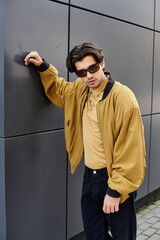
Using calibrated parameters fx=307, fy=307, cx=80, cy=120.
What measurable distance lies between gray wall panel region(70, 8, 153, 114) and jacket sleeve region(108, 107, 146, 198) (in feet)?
3.88

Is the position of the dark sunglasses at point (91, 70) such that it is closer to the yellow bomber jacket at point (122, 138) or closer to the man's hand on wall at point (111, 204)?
the yellow bomber jacket at point (122, 138)

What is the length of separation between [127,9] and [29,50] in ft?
6.38

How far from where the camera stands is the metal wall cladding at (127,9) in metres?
3.54

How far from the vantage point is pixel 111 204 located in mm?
2404

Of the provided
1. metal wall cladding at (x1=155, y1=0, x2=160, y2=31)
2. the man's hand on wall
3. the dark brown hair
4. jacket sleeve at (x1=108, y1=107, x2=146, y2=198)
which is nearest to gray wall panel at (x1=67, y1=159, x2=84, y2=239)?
the man's hand on wall

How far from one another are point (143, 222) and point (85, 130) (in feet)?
7.56

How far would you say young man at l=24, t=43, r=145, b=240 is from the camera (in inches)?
93.0

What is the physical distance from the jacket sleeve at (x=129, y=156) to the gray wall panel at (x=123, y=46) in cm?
118

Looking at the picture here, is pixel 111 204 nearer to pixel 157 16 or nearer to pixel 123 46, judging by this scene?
pixel 123 46

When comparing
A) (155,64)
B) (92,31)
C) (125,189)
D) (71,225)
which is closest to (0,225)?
(71,225)

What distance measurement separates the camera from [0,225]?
2.81 metres

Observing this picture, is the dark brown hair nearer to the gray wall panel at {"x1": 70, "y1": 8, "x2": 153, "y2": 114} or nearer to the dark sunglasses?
the dark sunglasses

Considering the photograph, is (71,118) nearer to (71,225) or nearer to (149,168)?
A: (71,225)

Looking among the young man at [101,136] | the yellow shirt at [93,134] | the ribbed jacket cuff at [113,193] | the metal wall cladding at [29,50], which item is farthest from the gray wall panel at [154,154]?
the ribbed jacket cuff at [113,193]
